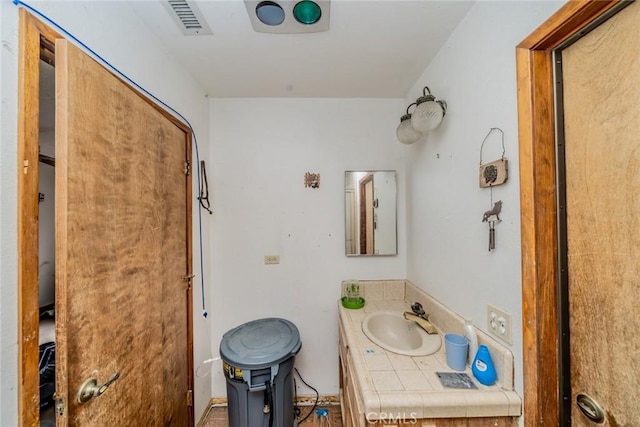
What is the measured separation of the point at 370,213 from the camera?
1967mm

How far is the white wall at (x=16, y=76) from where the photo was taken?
0.65 meters

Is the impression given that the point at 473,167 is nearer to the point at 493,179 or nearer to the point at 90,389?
the point at 493,179

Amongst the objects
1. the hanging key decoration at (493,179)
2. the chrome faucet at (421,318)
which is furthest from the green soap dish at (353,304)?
the hanging key decoration at (493,179)

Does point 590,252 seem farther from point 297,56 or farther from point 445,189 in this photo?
point 297,56

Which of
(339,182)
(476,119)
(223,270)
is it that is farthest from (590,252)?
(223,270)

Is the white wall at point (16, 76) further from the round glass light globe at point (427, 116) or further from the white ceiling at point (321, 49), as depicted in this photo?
the round glass light globe at point (427, 116)

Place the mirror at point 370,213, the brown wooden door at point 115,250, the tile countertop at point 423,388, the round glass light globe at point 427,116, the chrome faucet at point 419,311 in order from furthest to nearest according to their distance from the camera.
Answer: the mirror at point 370,213 → the chrome faucet at point 419,311 → the round glass light globe at point 427,116 → the tile countertop at point 423,388 → the brown wooden door at point 115,250

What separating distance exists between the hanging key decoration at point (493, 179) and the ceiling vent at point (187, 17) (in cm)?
141

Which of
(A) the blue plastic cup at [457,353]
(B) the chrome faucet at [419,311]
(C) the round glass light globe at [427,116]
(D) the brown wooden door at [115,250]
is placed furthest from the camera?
(B) the chrome faucet at [419,311]

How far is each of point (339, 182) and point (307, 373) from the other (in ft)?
5.11

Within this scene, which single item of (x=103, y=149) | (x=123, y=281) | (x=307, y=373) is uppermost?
(x=103, y=149)

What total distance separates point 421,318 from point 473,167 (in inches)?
36.0

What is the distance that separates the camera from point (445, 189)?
1390mm

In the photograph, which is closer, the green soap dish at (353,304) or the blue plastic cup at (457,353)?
the blue plastic cup at (457,353)
